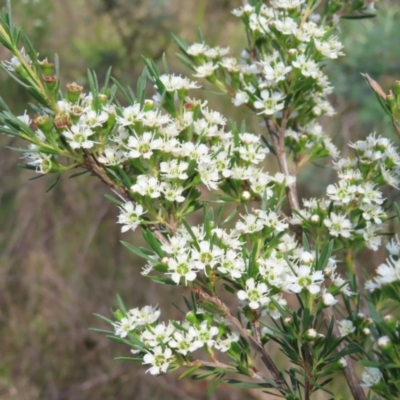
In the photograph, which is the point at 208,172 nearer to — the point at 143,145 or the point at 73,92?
the point at 143,145

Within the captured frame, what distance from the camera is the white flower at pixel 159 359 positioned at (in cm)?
108

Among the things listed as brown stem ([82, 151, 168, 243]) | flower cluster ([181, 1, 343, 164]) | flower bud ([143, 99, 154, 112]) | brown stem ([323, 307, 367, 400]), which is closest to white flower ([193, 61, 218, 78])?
flower cluster ([181, 1, 343, 164])

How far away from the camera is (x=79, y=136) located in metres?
1.11

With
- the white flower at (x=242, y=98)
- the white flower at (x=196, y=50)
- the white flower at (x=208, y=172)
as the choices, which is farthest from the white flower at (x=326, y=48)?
the white flower at (x=208, y=172)

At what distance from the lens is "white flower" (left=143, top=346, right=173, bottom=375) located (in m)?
1.08

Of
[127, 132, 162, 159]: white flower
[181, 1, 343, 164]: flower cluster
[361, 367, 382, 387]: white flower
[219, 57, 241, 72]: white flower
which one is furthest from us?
[219, 57, 241, 72]: white flower

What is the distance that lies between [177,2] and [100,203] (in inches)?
94.9

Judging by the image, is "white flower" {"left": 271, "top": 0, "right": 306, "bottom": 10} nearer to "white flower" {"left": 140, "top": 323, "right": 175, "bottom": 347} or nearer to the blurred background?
"white flower" {"left": 140, "top": 323, "right": 175, "bottom": 347}

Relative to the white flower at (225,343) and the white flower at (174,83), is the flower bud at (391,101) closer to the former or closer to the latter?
the white flower at (174,83)

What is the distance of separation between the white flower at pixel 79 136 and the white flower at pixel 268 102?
447 millimetres

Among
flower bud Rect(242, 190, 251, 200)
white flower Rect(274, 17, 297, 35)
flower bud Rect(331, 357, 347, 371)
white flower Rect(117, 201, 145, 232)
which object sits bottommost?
flower bud Rect(331, 357, 347, 371)

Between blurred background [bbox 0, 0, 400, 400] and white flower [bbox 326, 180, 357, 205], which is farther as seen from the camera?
blurred background [bbox 0, 0, 400, 400]

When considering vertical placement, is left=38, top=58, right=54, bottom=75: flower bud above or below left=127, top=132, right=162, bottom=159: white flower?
above

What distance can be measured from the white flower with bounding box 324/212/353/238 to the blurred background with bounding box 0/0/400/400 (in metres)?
2.32
